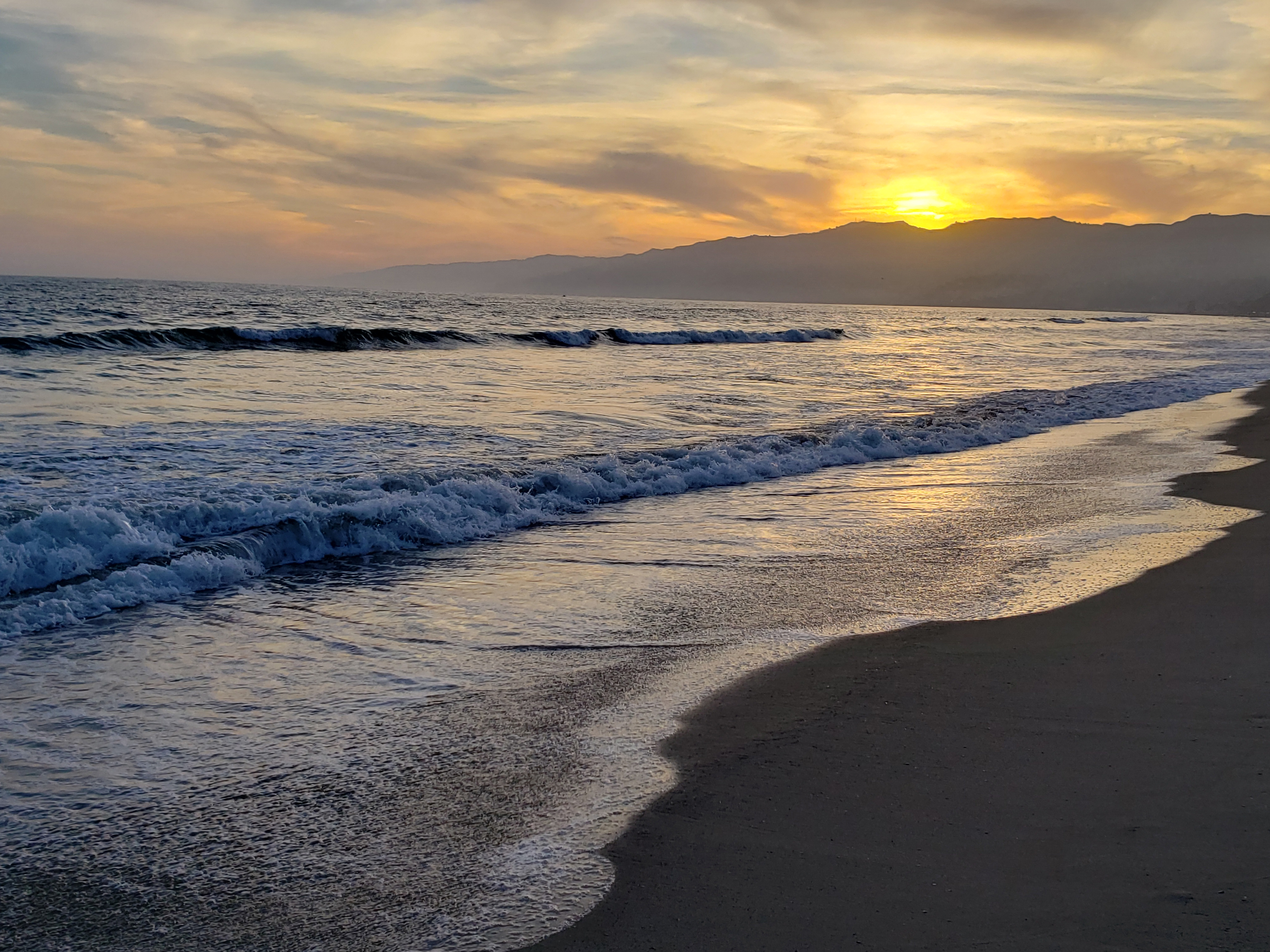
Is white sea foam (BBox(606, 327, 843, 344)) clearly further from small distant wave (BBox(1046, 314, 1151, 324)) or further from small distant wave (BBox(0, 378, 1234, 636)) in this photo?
small distant wave (BBox(1046, 314, 1151, 324))

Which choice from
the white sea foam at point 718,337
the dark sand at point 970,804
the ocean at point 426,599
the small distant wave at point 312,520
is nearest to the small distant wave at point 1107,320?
the white sea foam at point 718,337

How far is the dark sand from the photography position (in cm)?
247

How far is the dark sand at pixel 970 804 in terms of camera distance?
247cm

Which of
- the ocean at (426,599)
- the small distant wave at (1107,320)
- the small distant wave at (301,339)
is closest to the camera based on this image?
the ocean at (426,599)

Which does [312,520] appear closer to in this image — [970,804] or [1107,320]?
[970,804]

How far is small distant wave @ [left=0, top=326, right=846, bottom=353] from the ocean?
9.57 metres

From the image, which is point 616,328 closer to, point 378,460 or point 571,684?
point 378,460

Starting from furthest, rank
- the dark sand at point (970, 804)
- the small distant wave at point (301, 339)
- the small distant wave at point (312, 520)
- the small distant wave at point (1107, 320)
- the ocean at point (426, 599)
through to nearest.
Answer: the small distant wave at point (1107, 320) → the small distant wave at point (301, 339) → the small distant wave at point (312, 520) → the ocean at point (426, 599) → the dark sand at point (970, 804)

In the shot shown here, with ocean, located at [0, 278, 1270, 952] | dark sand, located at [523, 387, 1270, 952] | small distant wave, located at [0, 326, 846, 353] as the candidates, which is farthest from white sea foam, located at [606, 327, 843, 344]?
dark sand, located at [523, 387, 1270, 952]

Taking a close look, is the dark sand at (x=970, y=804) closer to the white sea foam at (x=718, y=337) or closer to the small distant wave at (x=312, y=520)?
the small distant wave at (x=312, y=520)

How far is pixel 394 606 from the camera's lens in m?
5.64

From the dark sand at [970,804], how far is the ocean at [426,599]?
276 mm

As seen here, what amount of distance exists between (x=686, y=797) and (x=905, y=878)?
2.62ft

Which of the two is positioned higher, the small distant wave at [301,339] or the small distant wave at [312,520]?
the small distant wave at [301,339]
